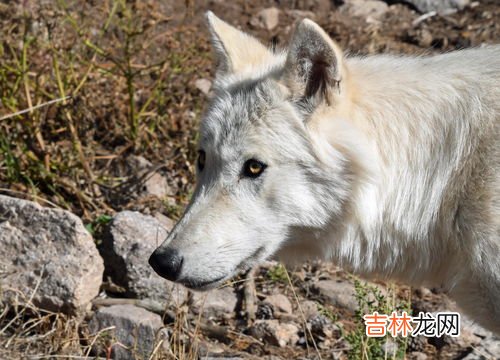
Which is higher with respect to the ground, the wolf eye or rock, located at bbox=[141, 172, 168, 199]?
the wolf eye

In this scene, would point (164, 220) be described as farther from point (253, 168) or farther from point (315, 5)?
point (315, 5)

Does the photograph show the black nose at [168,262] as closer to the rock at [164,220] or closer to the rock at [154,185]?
the rock at [164,220]

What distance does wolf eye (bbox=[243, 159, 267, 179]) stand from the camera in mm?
3871

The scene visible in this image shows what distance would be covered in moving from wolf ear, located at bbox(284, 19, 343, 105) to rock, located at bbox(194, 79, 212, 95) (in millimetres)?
3608

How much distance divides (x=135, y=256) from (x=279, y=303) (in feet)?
3.52

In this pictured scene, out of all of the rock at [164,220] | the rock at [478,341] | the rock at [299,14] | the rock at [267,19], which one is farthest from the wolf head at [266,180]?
the rock at [299,14]

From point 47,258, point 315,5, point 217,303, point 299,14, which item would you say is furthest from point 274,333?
point 315,5

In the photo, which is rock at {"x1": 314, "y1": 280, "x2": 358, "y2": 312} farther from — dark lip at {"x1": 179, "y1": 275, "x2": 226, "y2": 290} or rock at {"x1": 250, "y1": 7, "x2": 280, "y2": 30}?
rock at {"x1": 250, "y1": 7, "x2": 280, "y2": 30}

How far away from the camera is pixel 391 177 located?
3.96 meters

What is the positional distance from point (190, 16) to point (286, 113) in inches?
178

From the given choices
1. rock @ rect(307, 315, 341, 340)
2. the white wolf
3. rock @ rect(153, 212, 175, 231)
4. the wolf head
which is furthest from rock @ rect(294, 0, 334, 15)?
the wolf head

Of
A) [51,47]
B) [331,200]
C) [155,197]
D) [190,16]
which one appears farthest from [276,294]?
[190,16]

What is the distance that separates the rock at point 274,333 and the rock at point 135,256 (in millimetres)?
554

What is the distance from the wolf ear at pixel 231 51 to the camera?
4.33 meters
